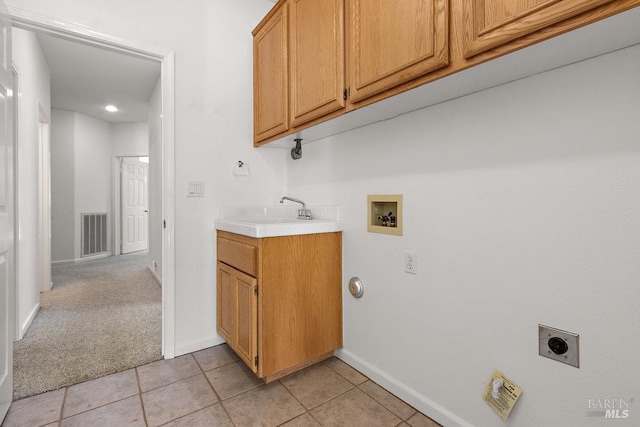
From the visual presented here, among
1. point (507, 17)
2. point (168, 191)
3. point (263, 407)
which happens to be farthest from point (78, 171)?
point (507, 17)

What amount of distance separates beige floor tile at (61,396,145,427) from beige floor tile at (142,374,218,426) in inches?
1.7

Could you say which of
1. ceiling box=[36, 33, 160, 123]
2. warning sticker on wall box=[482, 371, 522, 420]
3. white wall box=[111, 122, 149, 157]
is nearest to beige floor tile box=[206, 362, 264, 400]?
warning sticker on wall box=[482, 371, 522, 420]

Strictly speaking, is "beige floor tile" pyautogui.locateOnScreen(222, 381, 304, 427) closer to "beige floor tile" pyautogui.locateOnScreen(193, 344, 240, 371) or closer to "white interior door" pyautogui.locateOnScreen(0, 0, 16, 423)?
"beige floor tile" pyautogui.locateOnScreen(193, 344, 240, 371)

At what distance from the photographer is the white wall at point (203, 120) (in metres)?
1.95

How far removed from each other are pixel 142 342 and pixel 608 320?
261 cm

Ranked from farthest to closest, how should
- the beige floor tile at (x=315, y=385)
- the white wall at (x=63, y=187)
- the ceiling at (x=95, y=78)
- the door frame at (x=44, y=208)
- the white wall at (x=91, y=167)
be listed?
1. the white wall at (x=91, y=167)
2. the white wall at (x=63, y=187)
3. the door frame at (x=44, y=208)
4. the ceiling at (x=95, y=78)
5. the beige floor tile at (x=315, y=385)

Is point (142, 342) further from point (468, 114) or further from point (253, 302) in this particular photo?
point (468, 114)

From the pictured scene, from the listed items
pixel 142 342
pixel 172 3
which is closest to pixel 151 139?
pixel 172 3

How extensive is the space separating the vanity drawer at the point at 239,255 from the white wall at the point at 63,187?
447cm

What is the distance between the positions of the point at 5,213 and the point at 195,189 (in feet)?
3.03

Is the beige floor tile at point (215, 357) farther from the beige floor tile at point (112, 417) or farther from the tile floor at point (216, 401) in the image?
the beige floor tile at point (112, 417)

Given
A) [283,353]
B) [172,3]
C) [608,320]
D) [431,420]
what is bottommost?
[431,420]

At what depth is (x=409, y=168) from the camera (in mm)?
1487

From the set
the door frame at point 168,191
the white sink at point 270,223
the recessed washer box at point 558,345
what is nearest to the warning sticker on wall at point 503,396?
the recessed washer box at point 558,345
